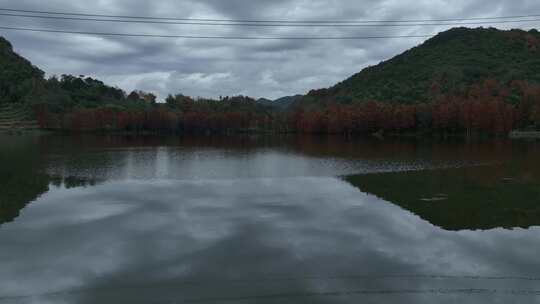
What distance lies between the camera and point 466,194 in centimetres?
2631

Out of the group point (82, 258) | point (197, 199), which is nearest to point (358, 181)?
point (197, 199)

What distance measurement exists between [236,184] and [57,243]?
1597 cm

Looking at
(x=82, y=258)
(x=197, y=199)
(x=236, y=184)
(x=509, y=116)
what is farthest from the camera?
(x=509, y=116)

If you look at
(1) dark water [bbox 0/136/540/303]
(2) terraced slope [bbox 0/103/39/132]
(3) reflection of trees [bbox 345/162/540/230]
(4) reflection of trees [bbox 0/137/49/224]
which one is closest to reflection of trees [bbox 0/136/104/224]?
(4) reflection of trees [bbox 0/137/49/224]

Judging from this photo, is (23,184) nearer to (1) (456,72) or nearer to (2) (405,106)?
(2) (405,106)

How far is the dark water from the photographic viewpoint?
1134 cm

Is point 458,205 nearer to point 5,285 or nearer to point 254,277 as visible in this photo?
point 254,277

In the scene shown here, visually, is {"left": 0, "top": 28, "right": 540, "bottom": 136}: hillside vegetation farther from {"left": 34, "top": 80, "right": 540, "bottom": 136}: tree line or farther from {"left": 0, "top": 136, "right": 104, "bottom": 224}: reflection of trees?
{"left": 0, "top": 136, "right": 104, "bottom": 224}: reflection of trees

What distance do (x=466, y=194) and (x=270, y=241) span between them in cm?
1581

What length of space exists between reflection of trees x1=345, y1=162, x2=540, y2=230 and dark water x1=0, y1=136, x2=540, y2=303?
12 cm

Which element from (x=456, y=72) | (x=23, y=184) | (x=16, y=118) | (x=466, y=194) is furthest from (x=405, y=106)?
(x=16, y=118)

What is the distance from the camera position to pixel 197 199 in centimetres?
2489

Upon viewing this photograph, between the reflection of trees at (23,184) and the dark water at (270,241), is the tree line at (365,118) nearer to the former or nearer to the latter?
the dark water at (270,241)

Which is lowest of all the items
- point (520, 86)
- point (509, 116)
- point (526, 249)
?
point (526, 249)
